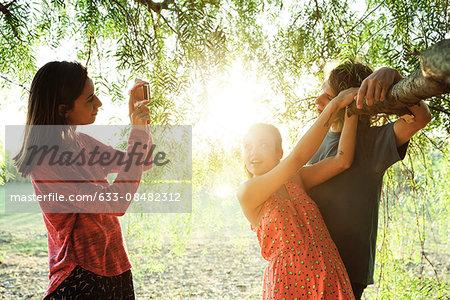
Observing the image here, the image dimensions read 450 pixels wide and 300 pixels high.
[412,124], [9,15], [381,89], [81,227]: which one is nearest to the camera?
[381,89]

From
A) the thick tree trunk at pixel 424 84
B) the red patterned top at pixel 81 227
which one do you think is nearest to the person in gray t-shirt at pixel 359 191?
the thick tree trunk at pixel 424 84

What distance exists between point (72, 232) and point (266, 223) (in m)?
0.58

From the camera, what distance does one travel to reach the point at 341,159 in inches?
40.6

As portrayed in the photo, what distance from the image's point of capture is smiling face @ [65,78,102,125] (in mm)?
1177

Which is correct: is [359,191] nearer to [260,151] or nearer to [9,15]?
[260,151]

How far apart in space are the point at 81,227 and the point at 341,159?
2.57 feet

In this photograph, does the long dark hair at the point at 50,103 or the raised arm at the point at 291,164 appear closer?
the raised arm at the point at 291,164

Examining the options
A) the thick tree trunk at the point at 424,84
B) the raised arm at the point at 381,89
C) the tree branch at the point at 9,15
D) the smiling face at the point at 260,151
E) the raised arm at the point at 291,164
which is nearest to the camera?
the thick tree trunk at the point at 424,84

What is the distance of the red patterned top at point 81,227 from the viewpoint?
42.2 inches

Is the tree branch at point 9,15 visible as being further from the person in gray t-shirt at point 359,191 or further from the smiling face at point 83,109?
the person in gray t-shirt at point 359,191

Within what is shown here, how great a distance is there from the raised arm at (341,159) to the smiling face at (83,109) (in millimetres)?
727

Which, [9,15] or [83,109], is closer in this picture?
[83,109]

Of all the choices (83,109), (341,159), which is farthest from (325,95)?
(83,109)

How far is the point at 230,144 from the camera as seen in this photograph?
6.69 ft
